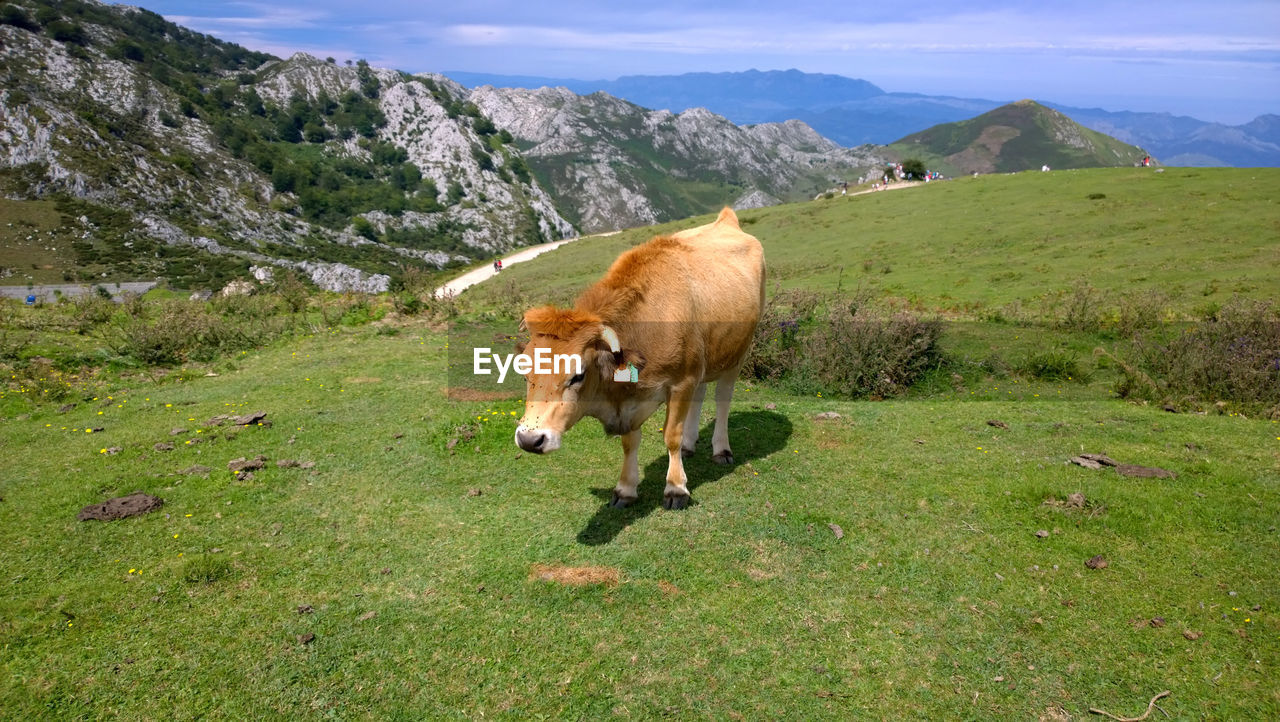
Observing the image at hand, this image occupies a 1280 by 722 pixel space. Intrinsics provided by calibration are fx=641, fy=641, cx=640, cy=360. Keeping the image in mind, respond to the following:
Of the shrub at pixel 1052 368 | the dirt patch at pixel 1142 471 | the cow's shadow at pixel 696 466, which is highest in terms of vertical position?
the dirt patch at pixel 1142 471

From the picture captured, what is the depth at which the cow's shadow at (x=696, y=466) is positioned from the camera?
7.43m

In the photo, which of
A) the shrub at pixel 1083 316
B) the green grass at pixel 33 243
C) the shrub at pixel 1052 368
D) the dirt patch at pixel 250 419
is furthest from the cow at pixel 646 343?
the green grass at pixel 33 243

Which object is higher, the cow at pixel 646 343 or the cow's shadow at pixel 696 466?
the cow at pixel 646 343

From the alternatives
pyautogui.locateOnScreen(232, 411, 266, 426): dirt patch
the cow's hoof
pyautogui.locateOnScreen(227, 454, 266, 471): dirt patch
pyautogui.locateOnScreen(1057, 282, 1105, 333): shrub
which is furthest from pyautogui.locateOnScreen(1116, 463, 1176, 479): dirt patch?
pyautogui.locateOnScreen(232, 411, 266, 426): dirt patch

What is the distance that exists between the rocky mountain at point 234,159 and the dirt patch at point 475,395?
58.4m

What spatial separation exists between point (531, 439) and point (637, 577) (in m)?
1.87

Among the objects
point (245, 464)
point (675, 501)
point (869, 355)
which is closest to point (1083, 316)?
point (869, 355)

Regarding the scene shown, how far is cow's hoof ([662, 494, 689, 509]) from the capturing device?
7.84 meters

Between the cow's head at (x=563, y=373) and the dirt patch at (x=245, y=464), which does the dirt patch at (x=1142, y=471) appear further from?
the dirt patch at (x=245, y=464)

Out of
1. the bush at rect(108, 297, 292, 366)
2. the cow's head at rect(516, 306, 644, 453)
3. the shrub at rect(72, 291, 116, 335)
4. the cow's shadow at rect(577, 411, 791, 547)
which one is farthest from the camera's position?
the shrub at rect(72, 291, 116, 335)

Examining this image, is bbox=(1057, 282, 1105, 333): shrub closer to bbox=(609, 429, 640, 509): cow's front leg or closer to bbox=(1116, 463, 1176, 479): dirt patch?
bbox=(1116, 463, 1176, 479): dirt patch

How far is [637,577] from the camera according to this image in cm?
643

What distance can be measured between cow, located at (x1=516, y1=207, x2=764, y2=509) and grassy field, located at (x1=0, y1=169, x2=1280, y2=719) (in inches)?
49.8

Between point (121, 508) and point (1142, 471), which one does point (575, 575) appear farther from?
point (1142, 471)
